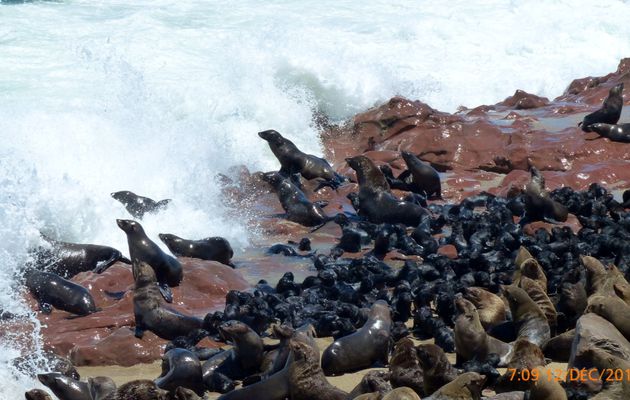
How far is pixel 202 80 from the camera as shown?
21.7 m

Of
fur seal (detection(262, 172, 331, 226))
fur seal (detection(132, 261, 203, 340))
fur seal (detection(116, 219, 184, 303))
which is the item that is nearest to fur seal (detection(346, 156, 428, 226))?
fur seal (detection(262, 172, 331, 226))

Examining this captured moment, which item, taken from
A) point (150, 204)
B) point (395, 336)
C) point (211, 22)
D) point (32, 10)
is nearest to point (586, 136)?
point (150, 204)

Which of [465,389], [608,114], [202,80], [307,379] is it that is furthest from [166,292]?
[202,80]

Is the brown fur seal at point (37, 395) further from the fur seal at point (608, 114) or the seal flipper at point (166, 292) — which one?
the fur seal at point (608, 114)

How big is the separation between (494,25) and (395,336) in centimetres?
2311

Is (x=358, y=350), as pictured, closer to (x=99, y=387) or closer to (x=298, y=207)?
(x=99, y=387)

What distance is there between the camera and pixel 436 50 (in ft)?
88.9

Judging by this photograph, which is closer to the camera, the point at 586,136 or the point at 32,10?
the point at 586,136

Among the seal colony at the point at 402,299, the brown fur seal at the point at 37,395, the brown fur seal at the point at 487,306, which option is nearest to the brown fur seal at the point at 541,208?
the seal colony at the point at 402,299

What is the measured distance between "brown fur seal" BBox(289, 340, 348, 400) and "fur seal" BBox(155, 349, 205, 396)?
99 cm

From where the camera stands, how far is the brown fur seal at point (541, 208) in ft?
41.3

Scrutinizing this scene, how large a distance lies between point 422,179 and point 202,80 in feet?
27.3

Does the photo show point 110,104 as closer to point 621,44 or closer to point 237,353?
point 237,353

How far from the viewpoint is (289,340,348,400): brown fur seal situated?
6.70 m
